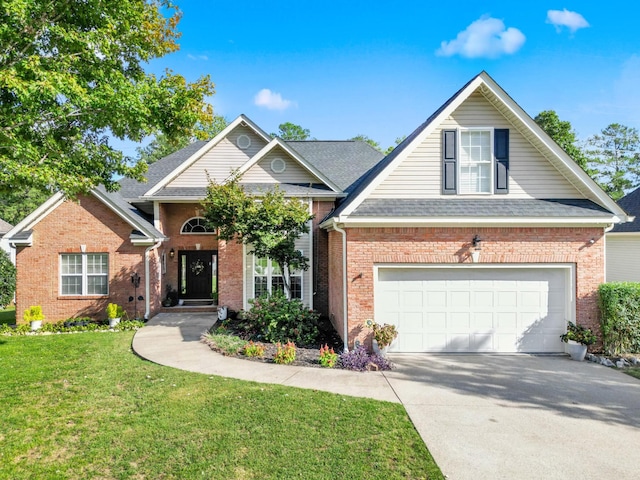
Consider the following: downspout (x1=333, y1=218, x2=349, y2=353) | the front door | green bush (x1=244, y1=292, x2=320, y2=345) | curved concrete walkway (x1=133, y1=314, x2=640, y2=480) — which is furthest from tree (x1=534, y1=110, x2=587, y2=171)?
the front door

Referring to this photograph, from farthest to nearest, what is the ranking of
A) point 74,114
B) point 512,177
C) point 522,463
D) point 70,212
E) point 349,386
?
point 70,212
point 512,177
point 74,114
point 349,386
point 522,463

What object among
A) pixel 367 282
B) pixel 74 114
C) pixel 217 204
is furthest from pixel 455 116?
pixel 74 114

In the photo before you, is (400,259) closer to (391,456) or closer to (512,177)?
(512,177)

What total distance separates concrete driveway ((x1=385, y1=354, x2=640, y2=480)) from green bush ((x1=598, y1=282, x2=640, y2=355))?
1.14 m

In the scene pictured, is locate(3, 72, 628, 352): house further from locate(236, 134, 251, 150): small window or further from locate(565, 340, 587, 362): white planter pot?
locate(236, 134, 251, 150): small window

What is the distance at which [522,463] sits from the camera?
433 cm

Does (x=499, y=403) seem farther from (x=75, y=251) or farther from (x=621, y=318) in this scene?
(x=75, y=251)

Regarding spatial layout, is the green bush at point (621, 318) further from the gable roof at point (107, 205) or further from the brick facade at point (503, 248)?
the gable roof at point (107, 205)

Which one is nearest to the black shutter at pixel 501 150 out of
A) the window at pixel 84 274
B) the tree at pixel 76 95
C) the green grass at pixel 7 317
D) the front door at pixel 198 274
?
the tree at pixel 76 95

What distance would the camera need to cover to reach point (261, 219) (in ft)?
33.7

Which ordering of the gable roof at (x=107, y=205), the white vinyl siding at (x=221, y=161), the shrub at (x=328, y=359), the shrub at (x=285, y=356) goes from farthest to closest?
1. the white vinyl siding at (x=221, y=161)
2. the gable roof at (x=107, y=205)
3. the shrub at (x=285, y=356)
4. the shrub at (x=328, y=359)

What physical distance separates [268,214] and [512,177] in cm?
695

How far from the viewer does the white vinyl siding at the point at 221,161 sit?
44.6 feet

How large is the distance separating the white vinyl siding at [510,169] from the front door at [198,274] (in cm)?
916
